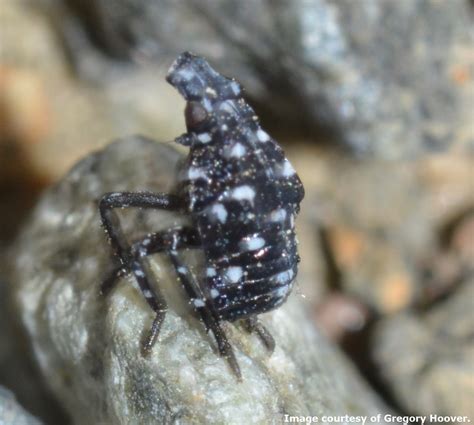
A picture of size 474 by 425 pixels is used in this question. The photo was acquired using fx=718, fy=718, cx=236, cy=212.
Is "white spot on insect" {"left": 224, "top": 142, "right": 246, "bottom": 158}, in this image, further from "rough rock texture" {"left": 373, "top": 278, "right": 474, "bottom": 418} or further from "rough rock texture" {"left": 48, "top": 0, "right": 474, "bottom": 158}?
"rough rock texture" {"left": 373, "top": 278, "right": 474, "bottom": 418}

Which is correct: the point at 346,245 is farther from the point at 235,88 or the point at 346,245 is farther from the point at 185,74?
the point at 185,74

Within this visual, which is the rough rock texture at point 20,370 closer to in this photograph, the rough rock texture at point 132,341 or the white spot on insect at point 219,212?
the rough rock texture at point 132,341

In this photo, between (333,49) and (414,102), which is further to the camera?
(414,102)

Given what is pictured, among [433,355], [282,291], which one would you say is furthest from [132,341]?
[433,355]

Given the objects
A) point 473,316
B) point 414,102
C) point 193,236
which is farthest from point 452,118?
point 193,236

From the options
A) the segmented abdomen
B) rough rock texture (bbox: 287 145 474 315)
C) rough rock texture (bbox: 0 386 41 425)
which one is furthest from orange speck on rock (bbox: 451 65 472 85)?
rough rock texture (bbox: 0 386 41 425)

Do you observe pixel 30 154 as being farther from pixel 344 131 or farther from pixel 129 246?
pixel 129 246
